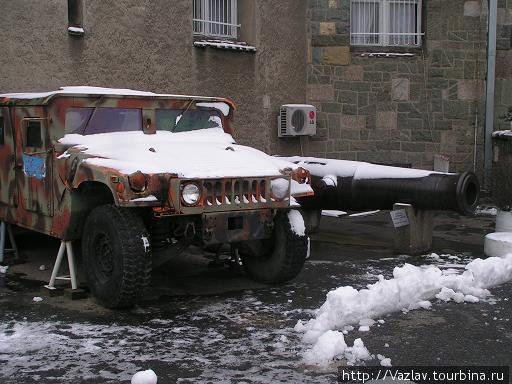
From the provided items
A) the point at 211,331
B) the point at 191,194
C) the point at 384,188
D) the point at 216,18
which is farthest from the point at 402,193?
the point at 216,18

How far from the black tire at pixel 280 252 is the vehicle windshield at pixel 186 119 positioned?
1268mm

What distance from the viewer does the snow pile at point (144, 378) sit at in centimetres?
363

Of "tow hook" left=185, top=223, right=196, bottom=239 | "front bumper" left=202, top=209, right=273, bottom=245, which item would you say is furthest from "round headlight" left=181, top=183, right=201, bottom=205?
Result: "tow hook" left=185, top=223, right=196, bottom=239

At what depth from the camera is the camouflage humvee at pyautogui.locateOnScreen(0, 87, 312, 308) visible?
487 cm

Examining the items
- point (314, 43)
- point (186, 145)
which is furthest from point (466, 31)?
point (186, 145)

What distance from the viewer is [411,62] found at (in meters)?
11.3

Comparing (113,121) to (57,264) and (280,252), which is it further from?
(280,252)

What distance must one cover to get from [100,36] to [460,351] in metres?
6.45

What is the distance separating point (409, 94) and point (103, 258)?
746 cm

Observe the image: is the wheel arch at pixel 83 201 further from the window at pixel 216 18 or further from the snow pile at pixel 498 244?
the window at pixel 216 18

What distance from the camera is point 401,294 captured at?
513cm

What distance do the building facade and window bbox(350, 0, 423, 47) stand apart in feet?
0.05

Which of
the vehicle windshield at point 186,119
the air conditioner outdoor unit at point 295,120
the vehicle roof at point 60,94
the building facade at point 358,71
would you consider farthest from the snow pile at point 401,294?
the building facade at point 358,71

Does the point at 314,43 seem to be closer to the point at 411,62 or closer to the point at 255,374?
the point at 411,62
